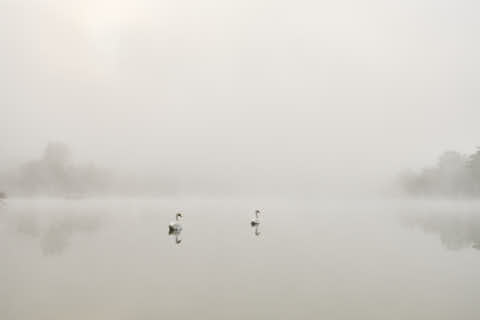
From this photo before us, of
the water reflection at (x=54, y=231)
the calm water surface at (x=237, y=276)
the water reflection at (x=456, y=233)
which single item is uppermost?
the water reflection at (x=456, y=233)

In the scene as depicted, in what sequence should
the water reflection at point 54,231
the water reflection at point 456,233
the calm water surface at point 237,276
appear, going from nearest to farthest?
the calm water surface at point 237,276 → the water reflection at point 54,231 → the water reflection at point 456,233

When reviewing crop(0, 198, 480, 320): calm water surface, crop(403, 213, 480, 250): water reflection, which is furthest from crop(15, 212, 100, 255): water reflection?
crop(403, 213, 480, 250): water reflection

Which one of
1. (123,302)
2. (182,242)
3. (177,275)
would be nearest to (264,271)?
(177,275)

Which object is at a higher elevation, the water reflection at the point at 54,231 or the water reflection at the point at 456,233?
the water reflection at the point at 456,233

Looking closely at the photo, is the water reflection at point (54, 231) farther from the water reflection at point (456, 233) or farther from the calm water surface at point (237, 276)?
the water reflection at point (456, 233)

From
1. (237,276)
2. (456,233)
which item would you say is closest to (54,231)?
(237,276)

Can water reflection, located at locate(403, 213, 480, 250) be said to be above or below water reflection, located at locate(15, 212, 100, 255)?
above

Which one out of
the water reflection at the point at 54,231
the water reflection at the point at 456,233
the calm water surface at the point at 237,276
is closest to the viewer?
the calm water surface at the point at 237,276

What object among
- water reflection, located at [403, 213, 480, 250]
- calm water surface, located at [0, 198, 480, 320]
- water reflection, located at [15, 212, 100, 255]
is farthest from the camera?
water reflection, located at [403, 213, 480, 250]

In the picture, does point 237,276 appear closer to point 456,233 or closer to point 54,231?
point 54,231

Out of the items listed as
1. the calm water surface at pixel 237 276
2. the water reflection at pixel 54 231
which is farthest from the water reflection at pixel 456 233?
the water reflection at pixel 54 231

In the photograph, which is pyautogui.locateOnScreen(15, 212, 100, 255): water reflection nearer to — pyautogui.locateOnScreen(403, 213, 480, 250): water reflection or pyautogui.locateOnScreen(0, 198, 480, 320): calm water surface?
pyautogui.locateOnScreen(0, 198, 480, 320): calm water surface

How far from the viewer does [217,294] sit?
58.4 ft

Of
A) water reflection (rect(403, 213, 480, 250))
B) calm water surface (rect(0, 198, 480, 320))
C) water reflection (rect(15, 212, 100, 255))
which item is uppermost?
water reflection (rect(403, 213, 480, 250))
